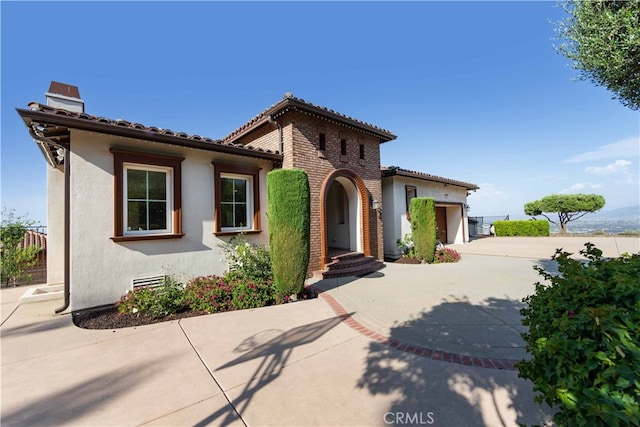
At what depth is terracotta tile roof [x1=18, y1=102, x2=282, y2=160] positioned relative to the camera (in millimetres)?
4613

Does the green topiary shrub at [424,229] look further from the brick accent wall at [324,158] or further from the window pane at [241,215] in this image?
the window pane at [241,215]

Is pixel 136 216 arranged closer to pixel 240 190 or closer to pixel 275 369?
pixel 240 190

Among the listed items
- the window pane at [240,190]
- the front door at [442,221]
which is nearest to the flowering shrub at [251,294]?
the window pane at [240,190]

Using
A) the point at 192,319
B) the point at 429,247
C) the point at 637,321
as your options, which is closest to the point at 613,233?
the point at 429,247

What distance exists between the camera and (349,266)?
8766 millimetres

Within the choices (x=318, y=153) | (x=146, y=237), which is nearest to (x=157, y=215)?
(x=146, y=237)

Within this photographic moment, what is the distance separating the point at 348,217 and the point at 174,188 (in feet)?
21.9

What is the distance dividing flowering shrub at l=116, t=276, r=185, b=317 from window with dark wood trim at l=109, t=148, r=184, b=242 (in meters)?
1.30

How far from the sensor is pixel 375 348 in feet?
12.1

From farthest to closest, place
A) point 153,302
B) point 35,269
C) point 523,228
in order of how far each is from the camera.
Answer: point 523,228, point 35,269, point 153,302

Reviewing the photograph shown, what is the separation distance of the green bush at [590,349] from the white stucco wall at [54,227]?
10.9 meters

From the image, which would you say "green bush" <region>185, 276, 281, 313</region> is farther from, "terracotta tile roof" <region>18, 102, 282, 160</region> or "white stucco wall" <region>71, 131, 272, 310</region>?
"terracotta tile roof" <region>18, 102, 282, 160</region>

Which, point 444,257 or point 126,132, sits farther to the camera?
point 444,257

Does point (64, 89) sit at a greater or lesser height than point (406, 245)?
greater
